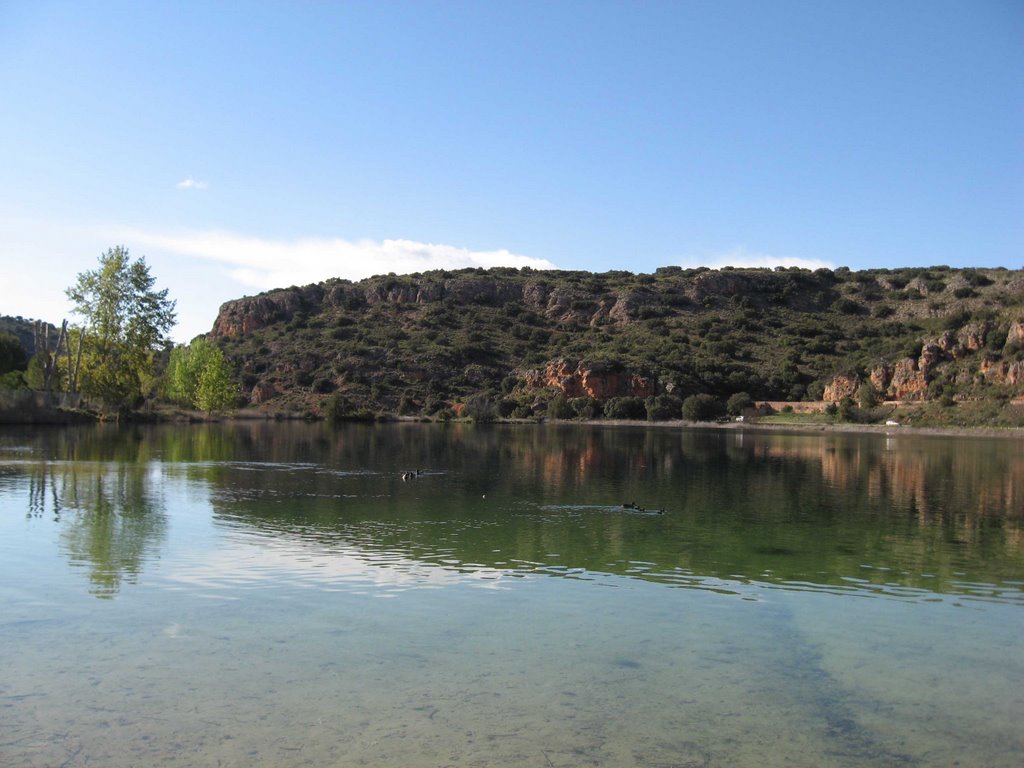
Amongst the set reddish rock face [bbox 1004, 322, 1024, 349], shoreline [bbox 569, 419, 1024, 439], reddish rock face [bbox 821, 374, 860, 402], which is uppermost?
reddish rock face [bbox 1004, 322, 1024, 349]

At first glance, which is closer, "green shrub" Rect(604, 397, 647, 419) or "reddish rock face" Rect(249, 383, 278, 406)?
"green shrub" Rect(604, 397, 647, 419)

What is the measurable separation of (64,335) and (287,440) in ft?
79.4

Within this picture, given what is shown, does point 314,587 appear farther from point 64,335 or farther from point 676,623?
point 64,335

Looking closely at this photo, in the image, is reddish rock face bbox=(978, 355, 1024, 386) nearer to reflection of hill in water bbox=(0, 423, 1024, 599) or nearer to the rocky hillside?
the rocky hillside

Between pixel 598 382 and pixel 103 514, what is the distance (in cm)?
8345

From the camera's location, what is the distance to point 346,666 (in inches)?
389

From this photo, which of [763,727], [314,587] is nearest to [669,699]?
[763,727]

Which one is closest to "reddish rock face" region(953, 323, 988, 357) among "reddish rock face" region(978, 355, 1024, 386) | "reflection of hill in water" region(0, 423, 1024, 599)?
"reddish rock face" region(978, 355, 1024, 386)

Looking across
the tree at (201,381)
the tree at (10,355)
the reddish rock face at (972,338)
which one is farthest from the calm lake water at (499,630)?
the reddish rock face at (972,338)

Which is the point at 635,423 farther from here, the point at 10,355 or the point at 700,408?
the point at 10,355

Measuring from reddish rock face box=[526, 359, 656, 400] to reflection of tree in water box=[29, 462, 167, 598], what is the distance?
73386mm

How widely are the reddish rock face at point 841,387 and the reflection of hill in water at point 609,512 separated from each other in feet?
170

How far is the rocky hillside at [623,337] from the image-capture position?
9731 centimetres

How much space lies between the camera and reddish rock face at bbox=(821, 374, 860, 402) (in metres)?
96.6
